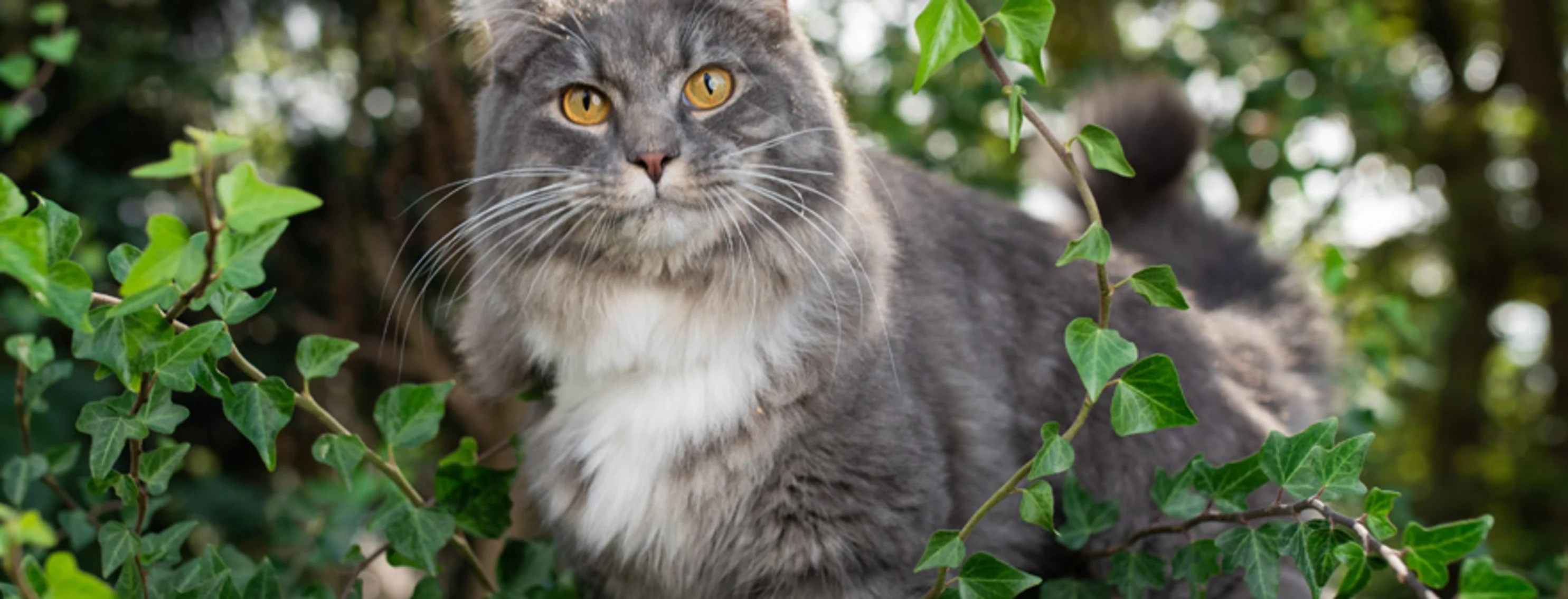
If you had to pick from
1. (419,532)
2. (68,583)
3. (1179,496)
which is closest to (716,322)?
(419,532)

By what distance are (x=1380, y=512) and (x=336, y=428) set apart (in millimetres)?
1415

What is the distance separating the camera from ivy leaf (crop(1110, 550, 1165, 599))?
1.84m

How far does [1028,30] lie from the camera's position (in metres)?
1.45

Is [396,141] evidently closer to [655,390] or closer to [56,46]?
[56,46]

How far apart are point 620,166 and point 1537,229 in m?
5.81

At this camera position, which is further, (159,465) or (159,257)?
(159,465)

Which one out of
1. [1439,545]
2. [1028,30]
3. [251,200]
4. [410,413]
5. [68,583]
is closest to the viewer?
[68,583]

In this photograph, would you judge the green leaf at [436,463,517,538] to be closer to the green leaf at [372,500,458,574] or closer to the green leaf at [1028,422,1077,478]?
the green leaf at [372,500,458,574]

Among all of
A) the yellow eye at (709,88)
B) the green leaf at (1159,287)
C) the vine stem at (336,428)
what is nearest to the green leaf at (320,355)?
the vine stem at (336,428)

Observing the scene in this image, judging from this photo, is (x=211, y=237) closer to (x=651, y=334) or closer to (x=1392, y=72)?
(x=651, y=334)

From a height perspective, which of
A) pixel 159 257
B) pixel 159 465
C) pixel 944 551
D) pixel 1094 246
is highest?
pixel 159 257

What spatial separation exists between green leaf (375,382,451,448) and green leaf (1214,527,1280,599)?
1186 mm

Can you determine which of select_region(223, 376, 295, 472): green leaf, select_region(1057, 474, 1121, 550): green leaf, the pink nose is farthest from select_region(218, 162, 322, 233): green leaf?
select_region(1057, 474, 1121, 550): green leaf

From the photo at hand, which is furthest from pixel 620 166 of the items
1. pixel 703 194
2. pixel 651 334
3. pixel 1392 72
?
pixel 1392 72
